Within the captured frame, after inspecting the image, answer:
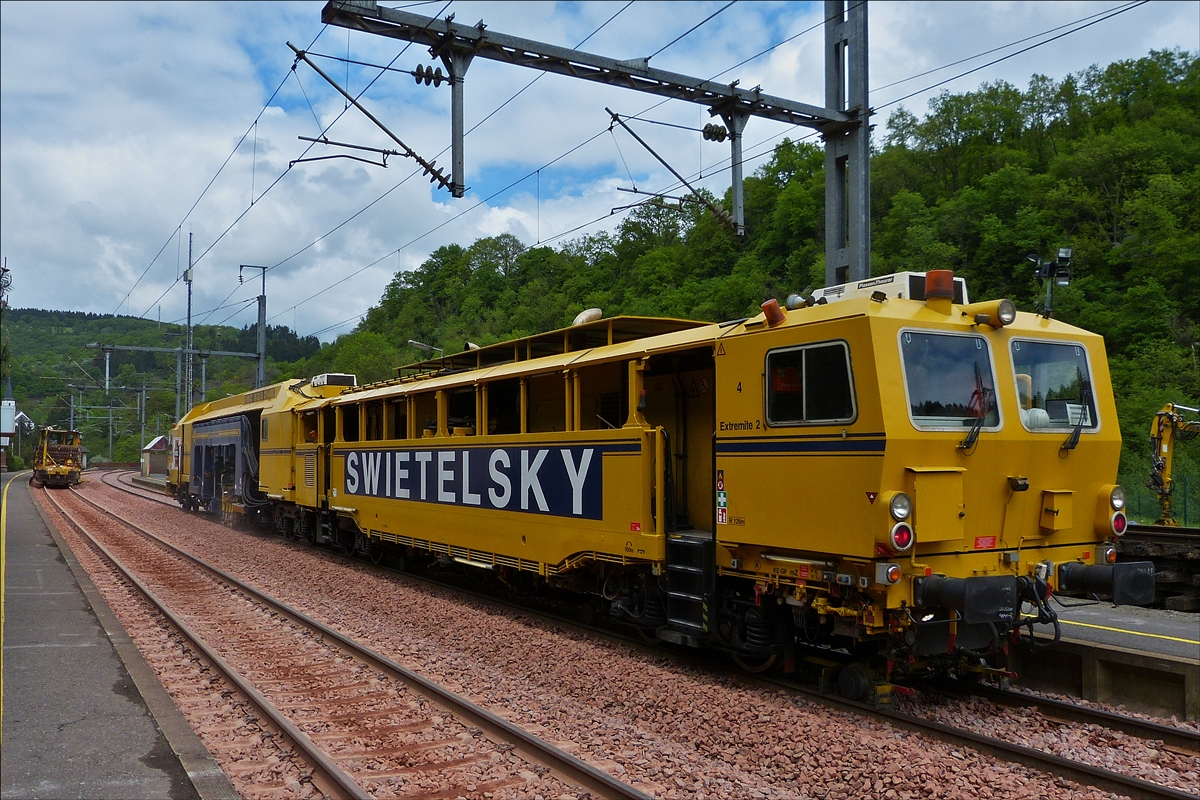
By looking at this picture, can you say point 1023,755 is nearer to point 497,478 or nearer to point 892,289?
point 892,289

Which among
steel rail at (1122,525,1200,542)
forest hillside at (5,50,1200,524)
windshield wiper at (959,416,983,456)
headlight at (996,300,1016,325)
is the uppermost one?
forest hillside at (5,50,1200,524)

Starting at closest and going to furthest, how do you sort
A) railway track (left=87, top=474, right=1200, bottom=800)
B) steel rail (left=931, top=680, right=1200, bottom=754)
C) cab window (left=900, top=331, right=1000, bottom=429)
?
railway track (left=87, top=474, right=1200, bottom=800) → steel rail (left=931, top=680, right=1200, bottom=754) → cab window (left=900, top=331, right=1000, bottom=429)

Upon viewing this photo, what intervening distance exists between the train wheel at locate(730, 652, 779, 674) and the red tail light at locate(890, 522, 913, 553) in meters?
1.98

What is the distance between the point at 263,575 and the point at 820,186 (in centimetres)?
4277

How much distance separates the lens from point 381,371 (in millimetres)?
51781

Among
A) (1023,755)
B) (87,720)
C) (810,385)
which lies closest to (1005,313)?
(810,385)

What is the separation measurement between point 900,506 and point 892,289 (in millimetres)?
1883

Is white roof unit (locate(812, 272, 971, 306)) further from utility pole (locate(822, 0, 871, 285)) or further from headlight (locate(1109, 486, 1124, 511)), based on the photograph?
utility pole (locate(822, 0, 871, 285))

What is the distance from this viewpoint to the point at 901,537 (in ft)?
19.9

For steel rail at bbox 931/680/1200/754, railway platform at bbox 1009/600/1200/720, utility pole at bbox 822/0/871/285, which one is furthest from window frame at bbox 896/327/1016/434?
utility pole at bbox 822/0/871/285

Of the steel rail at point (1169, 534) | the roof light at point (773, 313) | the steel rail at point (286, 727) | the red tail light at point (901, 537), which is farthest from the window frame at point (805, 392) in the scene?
the steel rail at point (1169, 534)

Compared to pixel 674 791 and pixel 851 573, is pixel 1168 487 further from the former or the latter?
pixel 674 791

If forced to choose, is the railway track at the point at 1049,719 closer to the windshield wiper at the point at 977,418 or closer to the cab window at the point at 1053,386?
the windshield wiper at the point at 977,418

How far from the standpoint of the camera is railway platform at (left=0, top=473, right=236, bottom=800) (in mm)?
5141
